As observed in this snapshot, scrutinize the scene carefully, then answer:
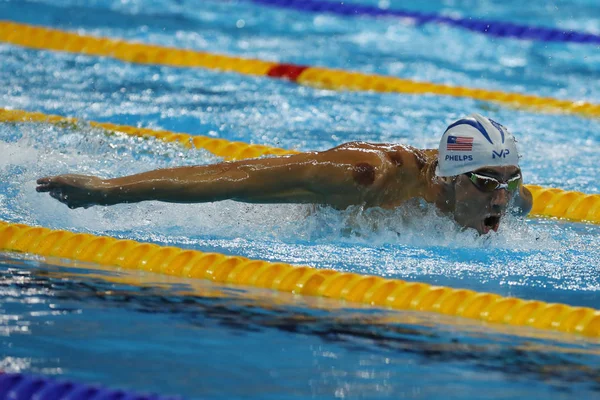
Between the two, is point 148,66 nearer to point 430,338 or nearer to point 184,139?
point 184,139

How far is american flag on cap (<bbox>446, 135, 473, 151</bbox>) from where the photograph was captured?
156 inches

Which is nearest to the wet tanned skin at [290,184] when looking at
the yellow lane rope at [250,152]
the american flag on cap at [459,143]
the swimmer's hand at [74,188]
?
the swimmer's hand at [74,188]

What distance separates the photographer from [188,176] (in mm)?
3891

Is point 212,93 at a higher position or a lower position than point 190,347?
higher

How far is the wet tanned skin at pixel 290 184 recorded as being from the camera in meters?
3.85

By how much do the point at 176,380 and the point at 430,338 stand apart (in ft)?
2.73

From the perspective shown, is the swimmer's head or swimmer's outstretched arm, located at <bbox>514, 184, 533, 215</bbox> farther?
swimmer's outstretched arm, located at <bbox>514, 184, 533, 215</bbox>

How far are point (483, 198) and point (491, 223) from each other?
13 centimetres

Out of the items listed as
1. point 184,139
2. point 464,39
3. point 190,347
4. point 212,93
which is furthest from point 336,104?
point 190,347

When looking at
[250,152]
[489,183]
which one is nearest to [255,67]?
[250,152]

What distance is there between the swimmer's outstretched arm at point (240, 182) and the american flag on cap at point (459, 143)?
29 centimetres

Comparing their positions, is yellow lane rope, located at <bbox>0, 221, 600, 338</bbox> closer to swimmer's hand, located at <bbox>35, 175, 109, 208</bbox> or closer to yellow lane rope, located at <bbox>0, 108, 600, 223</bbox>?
swimmer's hand, located at <bbox>35, 175, 109, 208</bbox>

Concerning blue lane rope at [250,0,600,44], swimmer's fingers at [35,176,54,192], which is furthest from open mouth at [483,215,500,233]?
blue lane rope at [250,0,600,44]

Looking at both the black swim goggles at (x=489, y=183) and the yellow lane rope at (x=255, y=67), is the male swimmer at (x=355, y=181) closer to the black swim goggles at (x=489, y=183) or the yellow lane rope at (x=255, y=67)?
the black swim goggles at (x=489, y=183)
